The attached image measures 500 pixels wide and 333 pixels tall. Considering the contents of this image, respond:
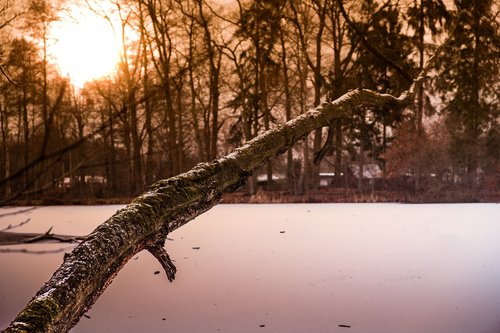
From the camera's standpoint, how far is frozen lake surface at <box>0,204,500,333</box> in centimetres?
489

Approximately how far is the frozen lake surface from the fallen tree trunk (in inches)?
87.0

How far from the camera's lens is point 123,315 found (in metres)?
5.16

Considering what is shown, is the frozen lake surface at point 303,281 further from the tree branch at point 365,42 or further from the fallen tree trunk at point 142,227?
the tree branch at point 365,42

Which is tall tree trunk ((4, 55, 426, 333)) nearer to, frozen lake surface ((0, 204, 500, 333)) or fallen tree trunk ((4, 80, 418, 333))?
fallen tree trunk ((4, 80, 418, 333))

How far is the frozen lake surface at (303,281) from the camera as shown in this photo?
16.0 feet

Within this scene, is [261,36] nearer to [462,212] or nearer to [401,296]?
[462,212]

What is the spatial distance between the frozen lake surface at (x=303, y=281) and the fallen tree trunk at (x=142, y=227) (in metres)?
2.21

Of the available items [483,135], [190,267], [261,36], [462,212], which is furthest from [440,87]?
[190,267]

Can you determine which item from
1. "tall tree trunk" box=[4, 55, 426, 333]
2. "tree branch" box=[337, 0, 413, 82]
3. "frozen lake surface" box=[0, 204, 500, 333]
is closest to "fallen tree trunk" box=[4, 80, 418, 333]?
"tall tree trunk" box=[4, 55, 426, 333]

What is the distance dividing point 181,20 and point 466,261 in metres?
17.7

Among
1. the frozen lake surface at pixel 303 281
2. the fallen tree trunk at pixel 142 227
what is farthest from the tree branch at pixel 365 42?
the frozen lake surface at pixel 303 281

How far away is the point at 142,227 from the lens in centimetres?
243

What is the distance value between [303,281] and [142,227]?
4156 millimetres

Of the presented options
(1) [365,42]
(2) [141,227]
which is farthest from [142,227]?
(1) [365,42]
